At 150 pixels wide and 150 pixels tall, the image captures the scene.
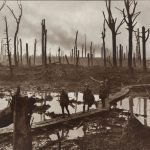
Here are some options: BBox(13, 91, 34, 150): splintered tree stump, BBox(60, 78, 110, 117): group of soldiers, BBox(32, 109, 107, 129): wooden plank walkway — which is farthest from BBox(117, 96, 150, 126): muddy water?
BBox(13, 91, 34, 150): splintered tree stump

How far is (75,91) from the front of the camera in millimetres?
29891

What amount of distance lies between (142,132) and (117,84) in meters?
20.8

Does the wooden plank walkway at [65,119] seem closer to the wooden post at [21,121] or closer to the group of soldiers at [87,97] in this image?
the group of soldiers at [87,97]

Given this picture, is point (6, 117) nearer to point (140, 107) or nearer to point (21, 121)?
point (21, 121)

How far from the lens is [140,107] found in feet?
68.4

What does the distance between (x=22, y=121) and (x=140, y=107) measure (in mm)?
11917

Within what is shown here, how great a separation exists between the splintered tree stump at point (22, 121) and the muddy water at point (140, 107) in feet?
21.7

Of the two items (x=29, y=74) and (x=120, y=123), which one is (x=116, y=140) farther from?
(x=29, y=74)

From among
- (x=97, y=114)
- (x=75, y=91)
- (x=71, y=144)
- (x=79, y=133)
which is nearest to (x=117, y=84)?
(x=75, y=91)

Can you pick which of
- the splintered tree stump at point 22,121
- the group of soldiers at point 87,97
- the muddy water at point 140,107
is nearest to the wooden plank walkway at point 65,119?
the group of soldiers at point 87,97

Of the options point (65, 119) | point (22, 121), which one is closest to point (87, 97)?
point (65, 119)

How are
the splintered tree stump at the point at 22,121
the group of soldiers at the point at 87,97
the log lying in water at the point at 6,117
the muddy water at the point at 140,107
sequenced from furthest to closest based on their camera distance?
1. the muddy water at the point at 140,107
2. the group of soldiers at the point at 87,97
3. the log lying in water at the point at 6,117
4. the splintered tree stump at the point at 22,121

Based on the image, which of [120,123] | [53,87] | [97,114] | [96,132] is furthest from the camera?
[53,87]

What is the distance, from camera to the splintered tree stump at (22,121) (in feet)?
33.1
